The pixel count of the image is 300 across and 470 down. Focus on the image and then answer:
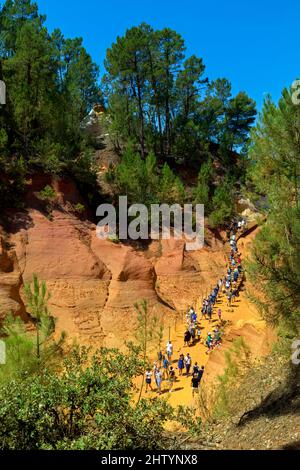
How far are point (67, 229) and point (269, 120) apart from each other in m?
18.0

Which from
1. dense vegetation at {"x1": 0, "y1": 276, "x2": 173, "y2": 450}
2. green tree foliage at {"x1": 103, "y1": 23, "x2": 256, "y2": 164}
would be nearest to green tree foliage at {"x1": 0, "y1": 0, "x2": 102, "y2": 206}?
green tree foliage at {"x1": 103, "y1": 23, "x2": 256, "y2": 164}

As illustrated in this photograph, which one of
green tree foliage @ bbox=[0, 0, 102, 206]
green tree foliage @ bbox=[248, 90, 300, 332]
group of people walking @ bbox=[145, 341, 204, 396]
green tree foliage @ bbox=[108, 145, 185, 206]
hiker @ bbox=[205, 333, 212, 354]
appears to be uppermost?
green tree foliage @ bbox=[0, 0, 102, 206]

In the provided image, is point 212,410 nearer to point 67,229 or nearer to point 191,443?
point 191,443

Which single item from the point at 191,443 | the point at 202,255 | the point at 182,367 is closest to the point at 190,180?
the point at 202,255

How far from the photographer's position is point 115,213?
31.1m

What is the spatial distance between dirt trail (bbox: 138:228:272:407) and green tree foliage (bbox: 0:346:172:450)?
7.75m

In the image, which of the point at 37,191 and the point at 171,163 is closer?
the point at 37,191

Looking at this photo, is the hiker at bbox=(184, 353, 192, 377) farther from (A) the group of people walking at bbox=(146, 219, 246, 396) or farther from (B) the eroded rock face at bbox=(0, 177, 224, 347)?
(B) the eroded rock face at bbox=(0, 177, 224, 347)

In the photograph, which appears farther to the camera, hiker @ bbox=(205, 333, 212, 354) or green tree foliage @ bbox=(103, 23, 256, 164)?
green tree foliage @ bbox=(103, 23, 256, 164)

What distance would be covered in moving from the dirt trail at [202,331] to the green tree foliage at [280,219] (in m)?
5.21

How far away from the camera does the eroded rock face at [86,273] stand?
23.2 m

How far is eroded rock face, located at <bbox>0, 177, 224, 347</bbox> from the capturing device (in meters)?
23.2
